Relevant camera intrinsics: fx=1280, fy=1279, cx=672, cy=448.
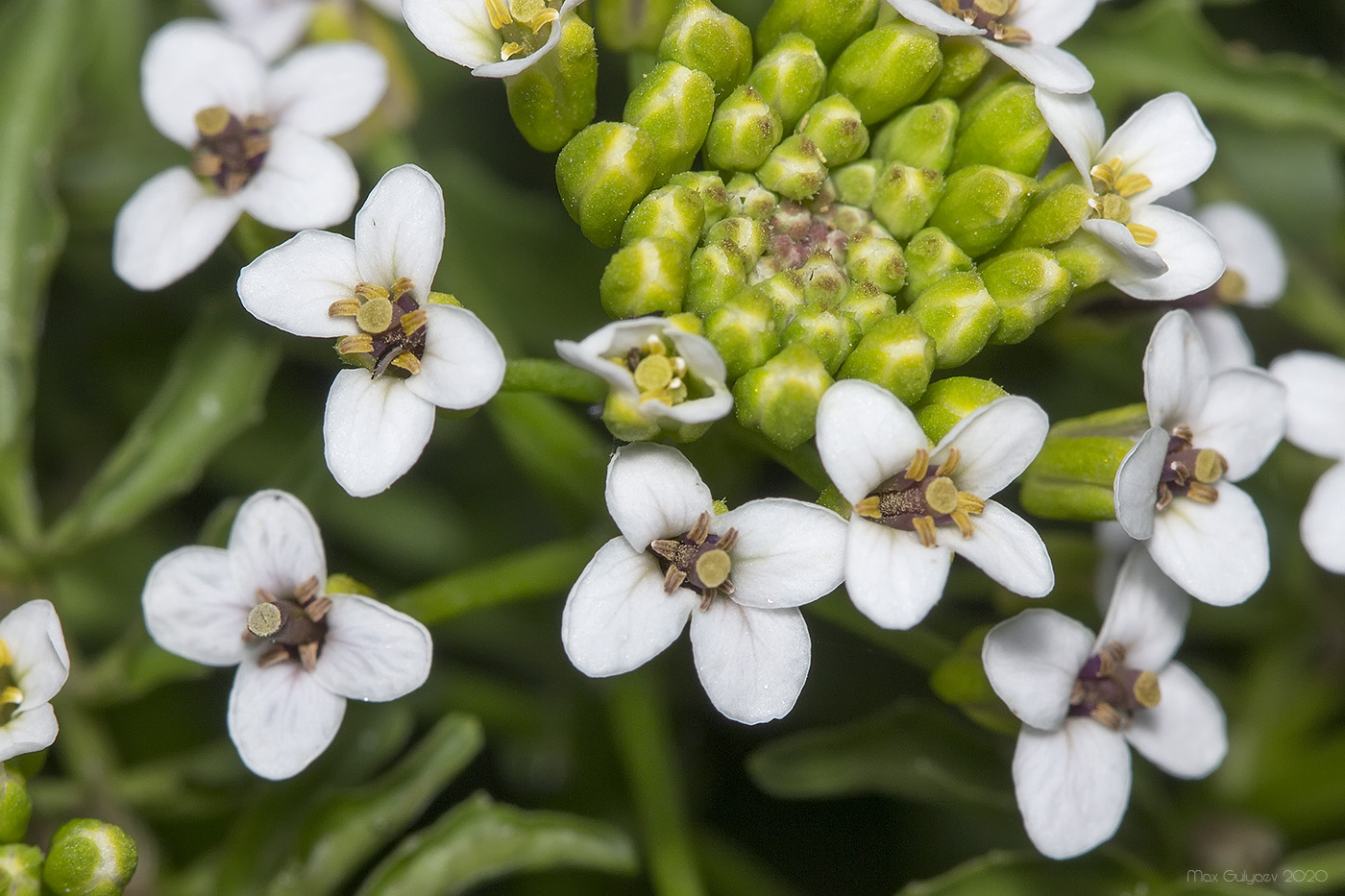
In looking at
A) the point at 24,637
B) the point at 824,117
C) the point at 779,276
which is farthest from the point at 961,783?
the point at 24,637

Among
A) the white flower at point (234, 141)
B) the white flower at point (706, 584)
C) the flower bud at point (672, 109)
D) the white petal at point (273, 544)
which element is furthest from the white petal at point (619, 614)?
the white flower at point (234, 141)

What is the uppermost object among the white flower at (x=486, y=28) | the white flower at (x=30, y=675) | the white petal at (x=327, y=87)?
the white flower at (x=486, y=28)

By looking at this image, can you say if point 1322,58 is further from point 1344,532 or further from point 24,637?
point 24,637

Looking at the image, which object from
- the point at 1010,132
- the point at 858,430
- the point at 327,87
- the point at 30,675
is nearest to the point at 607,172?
the point at 858,430

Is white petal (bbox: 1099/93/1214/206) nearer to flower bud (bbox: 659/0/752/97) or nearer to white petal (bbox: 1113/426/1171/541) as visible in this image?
white petal (bbox: 1113/426/1171/541)

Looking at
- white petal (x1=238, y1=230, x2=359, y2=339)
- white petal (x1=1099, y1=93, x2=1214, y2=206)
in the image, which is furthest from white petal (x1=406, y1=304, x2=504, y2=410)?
white petal (x1=1099, y1=93, x2=1214, y2=206)

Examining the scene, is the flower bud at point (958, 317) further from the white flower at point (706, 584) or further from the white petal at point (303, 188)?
the white petal at point (303, 188)

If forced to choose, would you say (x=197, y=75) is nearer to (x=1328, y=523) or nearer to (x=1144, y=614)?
(x=1144, y=614)
